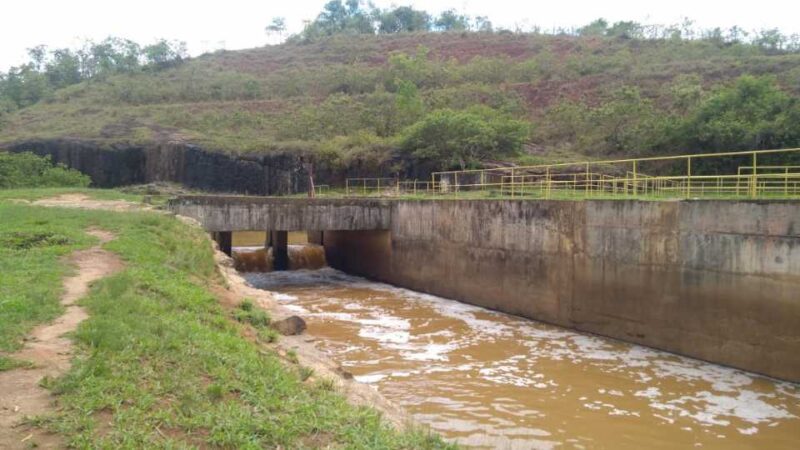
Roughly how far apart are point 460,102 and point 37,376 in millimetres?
50659

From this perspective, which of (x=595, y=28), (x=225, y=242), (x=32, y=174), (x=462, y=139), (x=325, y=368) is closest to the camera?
(x=325, y=368)

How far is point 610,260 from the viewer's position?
16.9m

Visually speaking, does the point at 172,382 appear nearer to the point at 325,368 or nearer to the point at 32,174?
the point at 325,368

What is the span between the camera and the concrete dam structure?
13.3 m

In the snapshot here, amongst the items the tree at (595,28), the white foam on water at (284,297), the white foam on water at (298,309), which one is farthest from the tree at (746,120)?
the tree at (595,28)

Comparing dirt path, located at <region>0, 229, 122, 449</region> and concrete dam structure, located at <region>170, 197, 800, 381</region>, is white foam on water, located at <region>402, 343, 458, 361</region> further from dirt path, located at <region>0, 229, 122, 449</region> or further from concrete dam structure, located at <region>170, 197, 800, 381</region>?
dirt path, located at <region>0, 229, 122, 449</region>

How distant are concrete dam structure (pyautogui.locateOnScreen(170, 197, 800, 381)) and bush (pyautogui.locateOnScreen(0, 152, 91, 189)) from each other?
643 inches

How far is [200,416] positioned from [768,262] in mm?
12386

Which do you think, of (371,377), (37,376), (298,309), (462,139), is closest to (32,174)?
(298,309)

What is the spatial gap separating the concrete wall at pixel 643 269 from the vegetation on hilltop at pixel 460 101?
1485 centimetres

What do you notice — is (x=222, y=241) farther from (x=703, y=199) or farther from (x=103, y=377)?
(x=103, y=377)

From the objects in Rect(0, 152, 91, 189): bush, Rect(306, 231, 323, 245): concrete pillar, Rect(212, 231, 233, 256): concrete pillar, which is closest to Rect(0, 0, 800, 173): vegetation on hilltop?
Rect(306, 231, 323, 245): concrete pillar

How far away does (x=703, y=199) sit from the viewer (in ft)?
48.5

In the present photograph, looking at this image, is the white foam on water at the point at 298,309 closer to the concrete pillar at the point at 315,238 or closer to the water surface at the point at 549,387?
A: the water surface at the point at 549,387
